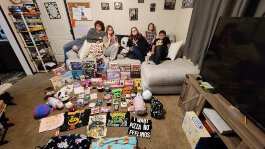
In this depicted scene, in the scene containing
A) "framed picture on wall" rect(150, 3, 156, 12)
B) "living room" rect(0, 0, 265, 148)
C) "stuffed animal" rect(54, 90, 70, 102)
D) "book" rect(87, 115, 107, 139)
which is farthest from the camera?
"framed picture on wall" rect(150, 3, 156, 12)

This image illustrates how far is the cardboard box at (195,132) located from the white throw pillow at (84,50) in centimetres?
230

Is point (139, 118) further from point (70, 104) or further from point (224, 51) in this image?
point (224, 51)

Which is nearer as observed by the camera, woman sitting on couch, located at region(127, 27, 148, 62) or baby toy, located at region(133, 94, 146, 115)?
baby toy, located at region(133, 94, 146, 115)

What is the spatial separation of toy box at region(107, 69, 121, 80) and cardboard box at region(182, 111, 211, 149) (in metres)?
1.52

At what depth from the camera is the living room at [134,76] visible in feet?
3.66

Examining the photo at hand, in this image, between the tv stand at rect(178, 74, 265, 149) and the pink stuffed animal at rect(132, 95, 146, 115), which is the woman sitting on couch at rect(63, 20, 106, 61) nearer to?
the pink stuffed animal at rect(132, 95, 146, 115)

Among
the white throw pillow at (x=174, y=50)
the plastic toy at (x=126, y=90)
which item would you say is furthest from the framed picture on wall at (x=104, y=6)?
the plastic toy at (x=126, y=90)

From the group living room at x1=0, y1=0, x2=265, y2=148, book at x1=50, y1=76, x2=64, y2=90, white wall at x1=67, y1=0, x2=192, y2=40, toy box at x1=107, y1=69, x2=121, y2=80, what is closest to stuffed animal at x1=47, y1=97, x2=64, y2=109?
living room at x1=0, y1=0, x2=265, y2=148

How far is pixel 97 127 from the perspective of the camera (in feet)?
5.39

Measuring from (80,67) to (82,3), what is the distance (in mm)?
1584

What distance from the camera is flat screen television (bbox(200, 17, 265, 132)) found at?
921 mm

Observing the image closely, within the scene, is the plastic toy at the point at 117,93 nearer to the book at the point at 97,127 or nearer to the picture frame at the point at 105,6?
the book at the point at 97,127

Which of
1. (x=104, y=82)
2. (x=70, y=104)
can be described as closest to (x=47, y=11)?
(x=104, y=82)

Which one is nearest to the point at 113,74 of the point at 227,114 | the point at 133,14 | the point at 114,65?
the point at 114,65
